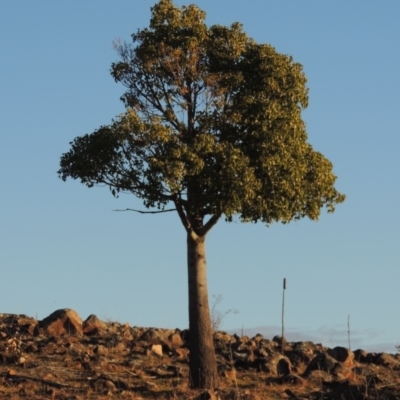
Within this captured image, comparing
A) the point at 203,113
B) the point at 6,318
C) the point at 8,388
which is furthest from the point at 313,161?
the point at 6,318

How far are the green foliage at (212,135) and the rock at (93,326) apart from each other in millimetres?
8770

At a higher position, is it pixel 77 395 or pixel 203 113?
pixel 203 113

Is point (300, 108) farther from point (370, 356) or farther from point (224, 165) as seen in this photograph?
point (370, 356)

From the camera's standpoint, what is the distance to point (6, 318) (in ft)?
130

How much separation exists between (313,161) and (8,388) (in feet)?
33.9

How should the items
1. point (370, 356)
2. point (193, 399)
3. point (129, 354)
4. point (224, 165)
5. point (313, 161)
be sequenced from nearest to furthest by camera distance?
point (193, 399)
point (224, 165)
point (313, 161)
point (129, 354)
point (370, 356)

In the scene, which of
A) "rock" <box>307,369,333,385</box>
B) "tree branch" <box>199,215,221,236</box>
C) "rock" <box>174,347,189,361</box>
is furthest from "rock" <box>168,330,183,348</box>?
"tree branch" <box>199,215,221,236</box>

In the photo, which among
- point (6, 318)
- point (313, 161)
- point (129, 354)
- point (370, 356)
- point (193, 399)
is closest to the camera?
point (193, 399)

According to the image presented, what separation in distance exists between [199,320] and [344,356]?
6.88 meters

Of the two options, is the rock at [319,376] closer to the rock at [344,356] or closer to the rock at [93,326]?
the rock at [344,356]

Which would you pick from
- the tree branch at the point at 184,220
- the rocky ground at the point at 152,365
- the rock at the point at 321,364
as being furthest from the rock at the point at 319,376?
the tree branch at the point at 184,220

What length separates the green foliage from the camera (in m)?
28.3

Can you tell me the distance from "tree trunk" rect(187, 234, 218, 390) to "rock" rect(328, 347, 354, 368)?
19.5ft

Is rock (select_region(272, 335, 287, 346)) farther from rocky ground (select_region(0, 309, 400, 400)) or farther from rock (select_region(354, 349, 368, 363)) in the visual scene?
rock (select_region(354, 349, 368, 363))
